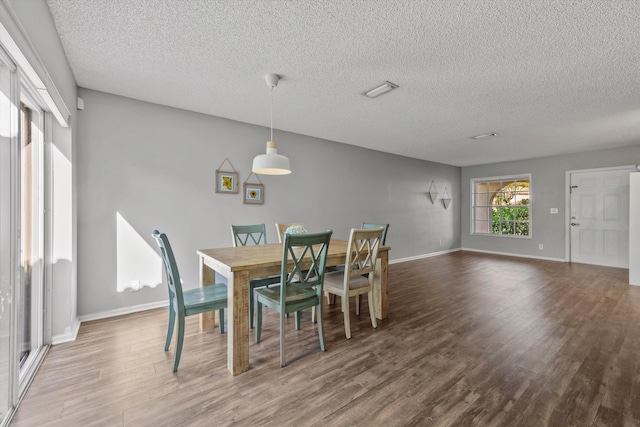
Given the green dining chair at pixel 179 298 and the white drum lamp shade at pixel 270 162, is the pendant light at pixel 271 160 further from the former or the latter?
the green dining chair at pixel 179 298

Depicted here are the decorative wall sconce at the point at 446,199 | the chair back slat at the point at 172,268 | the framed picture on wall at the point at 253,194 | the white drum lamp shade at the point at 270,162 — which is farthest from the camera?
the decorative wall sconce at the point at 446,199

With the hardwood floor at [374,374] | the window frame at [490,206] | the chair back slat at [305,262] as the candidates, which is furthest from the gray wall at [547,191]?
the chair back slat at [305,262]

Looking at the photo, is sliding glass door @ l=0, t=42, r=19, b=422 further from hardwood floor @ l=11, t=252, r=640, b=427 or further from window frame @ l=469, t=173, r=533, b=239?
window frame @ l=469, t=173, r=533, b=239

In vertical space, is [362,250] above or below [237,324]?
above

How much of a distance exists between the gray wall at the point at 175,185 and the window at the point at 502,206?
14.4 ft

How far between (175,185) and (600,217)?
25.4 feet

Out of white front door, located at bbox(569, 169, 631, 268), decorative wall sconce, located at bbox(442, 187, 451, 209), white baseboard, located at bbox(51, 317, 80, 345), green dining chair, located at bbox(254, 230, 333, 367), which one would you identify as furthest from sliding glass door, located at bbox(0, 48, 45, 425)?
white front door, located at bbox(569, 169, 631, 268)

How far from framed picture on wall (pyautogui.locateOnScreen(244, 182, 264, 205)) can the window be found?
20.4 ft

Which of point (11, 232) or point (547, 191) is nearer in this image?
point (11, 232)

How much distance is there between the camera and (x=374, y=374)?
199cm

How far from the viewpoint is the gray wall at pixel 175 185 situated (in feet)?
9.82

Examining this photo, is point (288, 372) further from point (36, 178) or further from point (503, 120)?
point (503, 120)

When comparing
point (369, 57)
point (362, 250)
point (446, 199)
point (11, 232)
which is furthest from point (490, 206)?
point (11, 232)

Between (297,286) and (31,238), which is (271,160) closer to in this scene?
(297,286)
